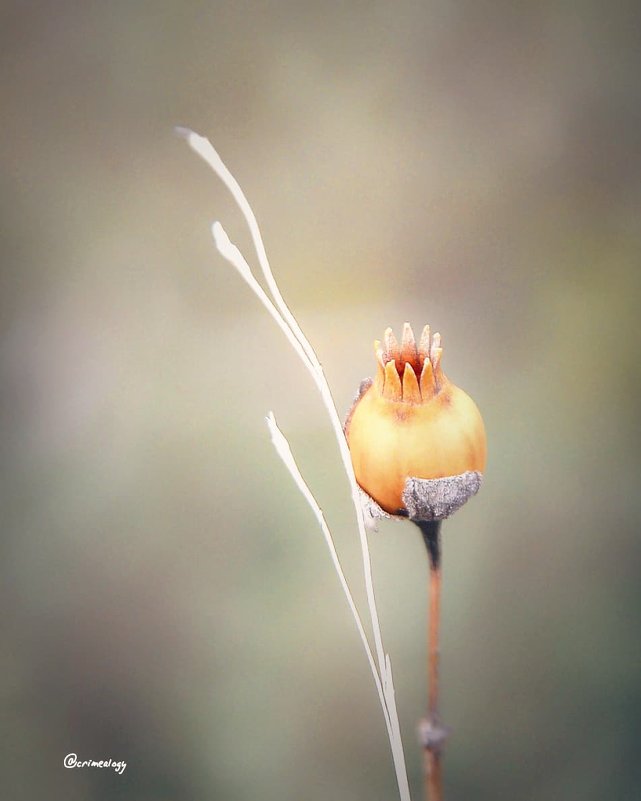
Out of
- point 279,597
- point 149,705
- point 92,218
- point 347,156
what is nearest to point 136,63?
point 92,218
